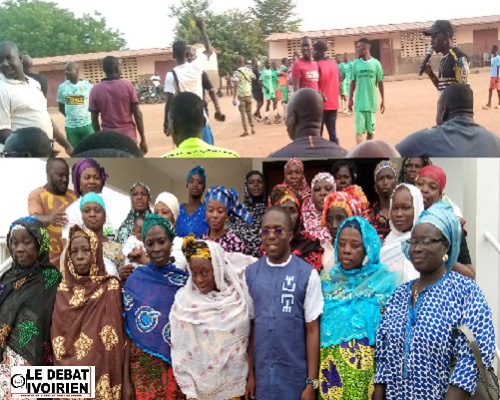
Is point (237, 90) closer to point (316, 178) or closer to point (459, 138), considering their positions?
point (316, 178)

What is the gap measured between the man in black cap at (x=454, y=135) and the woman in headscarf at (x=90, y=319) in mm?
1654

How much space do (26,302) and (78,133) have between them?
0.93m

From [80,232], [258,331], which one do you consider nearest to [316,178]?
[258,331]

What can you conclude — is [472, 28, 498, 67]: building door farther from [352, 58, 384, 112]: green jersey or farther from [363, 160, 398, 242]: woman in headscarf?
[363, 160, 398, 242]: woman in headscarf

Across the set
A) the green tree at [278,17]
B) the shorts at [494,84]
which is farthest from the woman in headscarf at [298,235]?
the shorts at [494,84]

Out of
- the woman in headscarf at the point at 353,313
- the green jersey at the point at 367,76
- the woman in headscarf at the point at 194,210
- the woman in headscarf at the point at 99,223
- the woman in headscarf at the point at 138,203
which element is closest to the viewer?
the woman in headscarf at the point at 353,313

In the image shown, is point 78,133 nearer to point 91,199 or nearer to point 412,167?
point 91,199

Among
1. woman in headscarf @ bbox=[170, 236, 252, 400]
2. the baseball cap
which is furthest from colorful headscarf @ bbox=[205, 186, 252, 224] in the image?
the baseball cap

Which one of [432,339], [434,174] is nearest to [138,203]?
[434,174]

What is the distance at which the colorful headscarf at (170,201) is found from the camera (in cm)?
396

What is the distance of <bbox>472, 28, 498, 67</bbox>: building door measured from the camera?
302 centimetres

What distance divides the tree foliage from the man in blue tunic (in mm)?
1275

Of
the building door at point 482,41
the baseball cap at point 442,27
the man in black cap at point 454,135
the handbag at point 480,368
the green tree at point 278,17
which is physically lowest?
the handbag at point 480,368

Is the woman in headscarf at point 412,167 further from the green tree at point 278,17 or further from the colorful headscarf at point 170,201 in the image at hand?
the colorful headscarf at point 170,201
